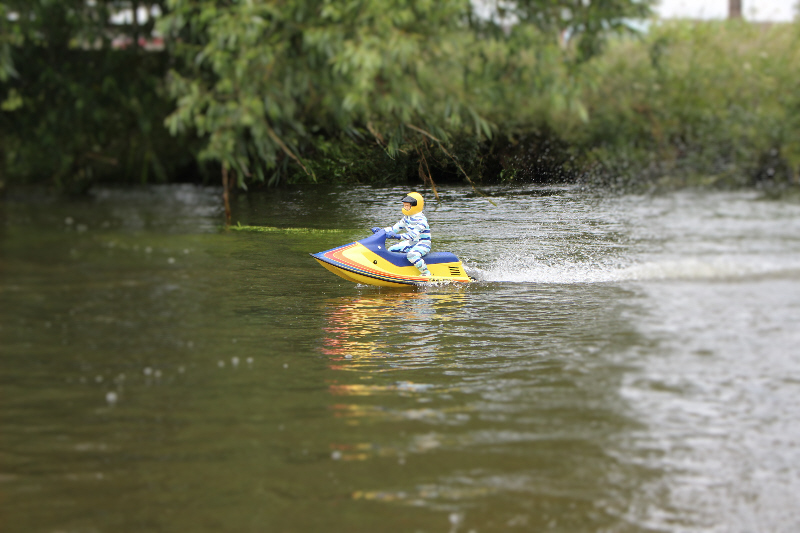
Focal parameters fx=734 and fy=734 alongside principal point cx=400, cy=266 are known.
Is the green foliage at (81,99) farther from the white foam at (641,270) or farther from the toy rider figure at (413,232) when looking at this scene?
the white foam at (641,270)

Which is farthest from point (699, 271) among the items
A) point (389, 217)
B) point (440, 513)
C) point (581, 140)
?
point (440, 513)

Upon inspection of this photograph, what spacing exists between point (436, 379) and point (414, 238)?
2.79ft

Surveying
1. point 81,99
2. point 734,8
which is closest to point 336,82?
point 81,99

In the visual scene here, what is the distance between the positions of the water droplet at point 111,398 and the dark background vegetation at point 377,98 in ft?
4.86

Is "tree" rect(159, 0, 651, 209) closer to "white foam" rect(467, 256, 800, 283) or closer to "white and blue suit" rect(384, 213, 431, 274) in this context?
"white and blue suit" rect(384, 213, 431, 274)

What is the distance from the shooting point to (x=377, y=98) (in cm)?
535

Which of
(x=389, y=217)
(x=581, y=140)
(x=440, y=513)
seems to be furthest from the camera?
(x=581, y=140)

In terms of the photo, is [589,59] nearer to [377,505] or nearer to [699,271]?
[699,271]

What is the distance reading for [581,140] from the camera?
199 inches

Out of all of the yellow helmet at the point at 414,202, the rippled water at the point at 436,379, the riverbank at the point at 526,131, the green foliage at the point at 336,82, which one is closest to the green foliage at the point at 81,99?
the riverbank at the point at 526,131

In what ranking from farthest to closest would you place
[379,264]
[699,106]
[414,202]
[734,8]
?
[734,8]
[699,106]
[379,264]
[414,202]

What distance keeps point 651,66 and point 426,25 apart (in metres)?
2.44

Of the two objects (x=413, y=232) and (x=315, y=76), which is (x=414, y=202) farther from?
(x=315, y=76)

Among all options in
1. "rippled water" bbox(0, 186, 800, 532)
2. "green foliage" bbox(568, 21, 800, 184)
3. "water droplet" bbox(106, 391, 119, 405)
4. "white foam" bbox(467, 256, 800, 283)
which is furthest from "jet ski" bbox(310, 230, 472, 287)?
"water droplet" bbox(106, 391, 119, 405)
